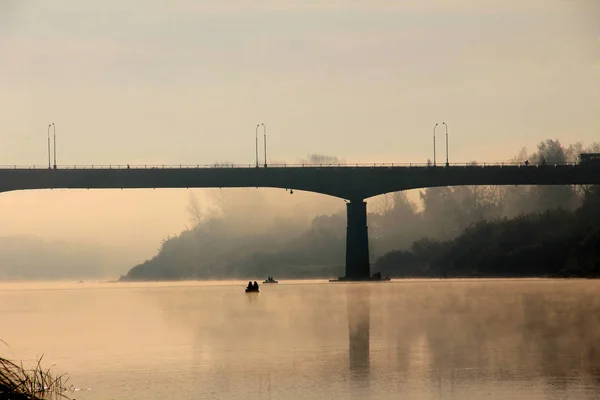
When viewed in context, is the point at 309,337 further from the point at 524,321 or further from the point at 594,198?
the point at 594,198

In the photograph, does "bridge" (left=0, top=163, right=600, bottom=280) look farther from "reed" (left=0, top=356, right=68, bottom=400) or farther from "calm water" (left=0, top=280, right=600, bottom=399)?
"reed" (left=0, top=356, right=68, bottom=400)

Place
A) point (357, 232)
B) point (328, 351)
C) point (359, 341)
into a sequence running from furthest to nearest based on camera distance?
1. point (357, 232)
2. point (359, 341)
3. point (328, 351)

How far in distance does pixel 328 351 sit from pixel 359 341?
212 inches

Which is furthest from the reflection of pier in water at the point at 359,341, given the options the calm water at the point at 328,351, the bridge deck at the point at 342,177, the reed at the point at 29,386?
the bridge deck at the point at 342,177

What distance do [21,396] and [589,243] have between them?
153668 mm

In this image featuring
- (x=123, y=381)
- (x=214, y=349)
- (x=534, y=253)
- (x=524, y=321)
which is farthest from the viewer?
(x=534, y=253)

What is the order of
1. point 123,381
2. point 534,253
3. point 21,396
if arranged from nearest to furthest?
1. point 21,396
2. point 123,381
3. point 534,253

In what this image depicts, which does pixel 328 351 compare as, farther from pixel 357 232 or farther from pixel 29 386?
pixel 357 232

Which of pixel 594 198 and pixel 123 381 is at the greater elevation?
pixel 594 198

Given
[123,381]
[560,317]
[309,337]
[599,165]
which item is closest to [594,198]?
[599,165]

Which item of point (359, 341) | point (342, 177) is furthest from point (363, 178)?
point (359, 341)

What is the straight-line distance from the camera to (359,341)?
5525cm

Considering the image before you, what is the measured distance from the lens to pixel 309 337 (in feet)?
192

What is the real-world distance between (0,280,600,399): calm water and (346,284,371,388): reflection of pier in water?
0.06 meters
